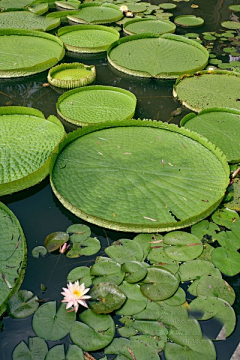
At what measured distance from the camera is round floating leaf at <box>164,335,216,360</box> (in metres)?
1.57

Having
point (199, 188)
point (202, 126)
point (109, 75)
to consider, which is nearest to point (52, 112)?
point (109, 75)

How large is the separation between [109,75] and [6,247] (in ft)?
8.67

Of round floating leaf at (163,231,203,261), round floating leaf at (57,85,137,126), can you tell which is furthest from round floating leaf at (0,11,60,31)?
round floating leaf at (163,231,203,261)

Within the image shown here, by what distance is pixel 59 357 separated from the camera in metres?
1.53

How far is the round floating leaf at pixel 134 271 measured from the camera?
1.85 m

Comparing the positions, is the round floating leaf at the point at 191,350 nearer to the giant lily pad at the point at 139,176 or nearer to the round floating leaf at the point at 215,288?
the round floating leaf at the point at 215,288

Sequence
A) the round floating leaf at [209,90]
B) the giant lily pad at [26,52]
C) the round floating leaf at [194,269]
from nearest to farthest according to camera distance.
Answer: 1. the round floating leaf at [194,269]
2. the round floating leaf at [209,90]
3. the giant lily pad at [26,52]

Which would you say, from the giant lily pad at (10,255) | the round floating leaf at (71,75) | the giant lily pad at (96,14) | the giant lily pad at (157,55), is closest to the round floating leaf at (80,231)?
the giant lily pad at (10,255)

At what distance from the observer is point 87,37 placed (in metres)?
4.66

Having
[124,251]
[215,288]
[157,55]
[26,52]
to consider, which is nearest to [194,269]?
[215,288]

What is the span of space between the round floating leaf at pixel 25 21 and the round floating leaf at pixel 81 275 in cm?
387

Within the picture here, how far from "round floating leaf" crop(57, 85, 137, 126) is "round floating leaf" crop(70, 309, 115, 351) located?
5.61 feet

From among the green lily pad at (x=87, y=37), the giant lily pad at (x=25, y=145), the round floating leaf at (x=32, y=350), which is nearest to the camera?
the round floating leaf at (x=32, y=350)

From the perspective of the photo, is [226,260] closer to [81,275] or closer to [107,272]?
[107,272]
